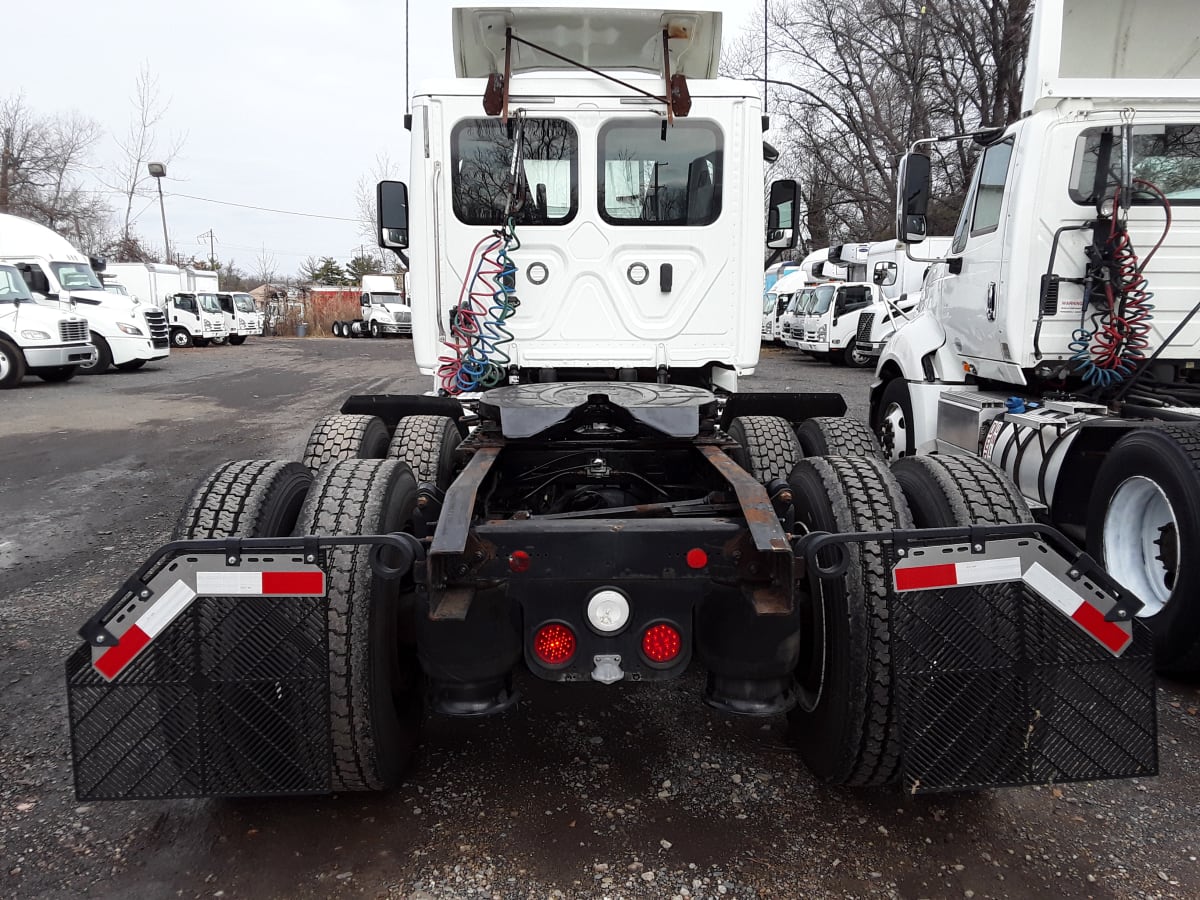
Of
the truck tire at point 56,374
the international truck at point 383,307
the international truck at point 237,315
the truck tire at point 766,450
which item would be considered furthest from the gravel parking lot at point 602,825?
the international truck at point 383,307

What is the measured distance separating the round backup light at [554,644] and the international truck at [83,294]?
1846cm

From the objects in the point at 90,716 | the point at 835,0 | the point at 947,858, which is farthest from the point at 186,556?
the point at 835,0

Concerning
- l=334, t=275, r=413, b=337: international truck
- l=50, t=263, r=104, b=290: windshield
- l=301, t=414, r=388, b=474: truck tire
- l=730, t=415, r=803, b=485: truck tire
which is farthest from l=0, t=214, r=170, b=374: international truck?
l=334, t=275, r=413, b=337: international truck

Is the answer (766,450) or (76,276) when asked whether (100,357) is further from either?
(766,450)

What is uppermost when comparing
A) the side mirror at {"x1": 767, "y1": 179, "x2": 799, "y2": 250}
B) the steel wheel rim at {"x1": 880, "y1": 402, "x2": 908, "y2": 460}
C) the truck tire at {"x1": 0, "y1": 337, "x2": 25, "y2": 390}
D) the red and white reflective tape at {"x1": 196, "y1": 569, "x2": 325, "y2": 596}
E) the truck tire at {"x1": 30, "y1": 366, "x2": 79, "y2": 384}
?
the side mirror at {"x1": 767, "y1": 179, "x2": 799, "y2": 250}

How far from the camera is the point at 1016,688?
229cm

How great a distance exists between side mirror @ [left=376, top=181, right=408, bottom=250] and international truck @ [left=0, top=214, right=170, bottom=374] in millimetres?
15401

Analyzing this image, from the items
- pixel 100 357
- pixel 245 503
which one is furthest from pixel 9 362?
pixel 245 503

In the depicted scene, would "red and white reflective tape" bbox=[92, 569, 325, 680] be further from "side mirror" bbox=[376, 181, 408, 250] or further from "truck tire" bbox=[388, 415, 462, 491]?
"side mirror" bbox=[376, 181, 408, 250]

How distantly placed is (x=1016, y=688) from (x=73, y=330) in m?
19.1

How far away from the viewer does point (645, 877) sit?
2.34 meters

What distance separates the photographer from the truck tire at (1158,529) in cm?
336

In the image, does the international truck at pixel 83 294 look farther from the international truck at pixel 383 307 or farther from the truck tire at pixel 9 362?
the international truck at pixel 383 307

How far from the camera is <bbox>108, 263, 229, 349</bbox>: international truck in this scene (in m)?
28.9
